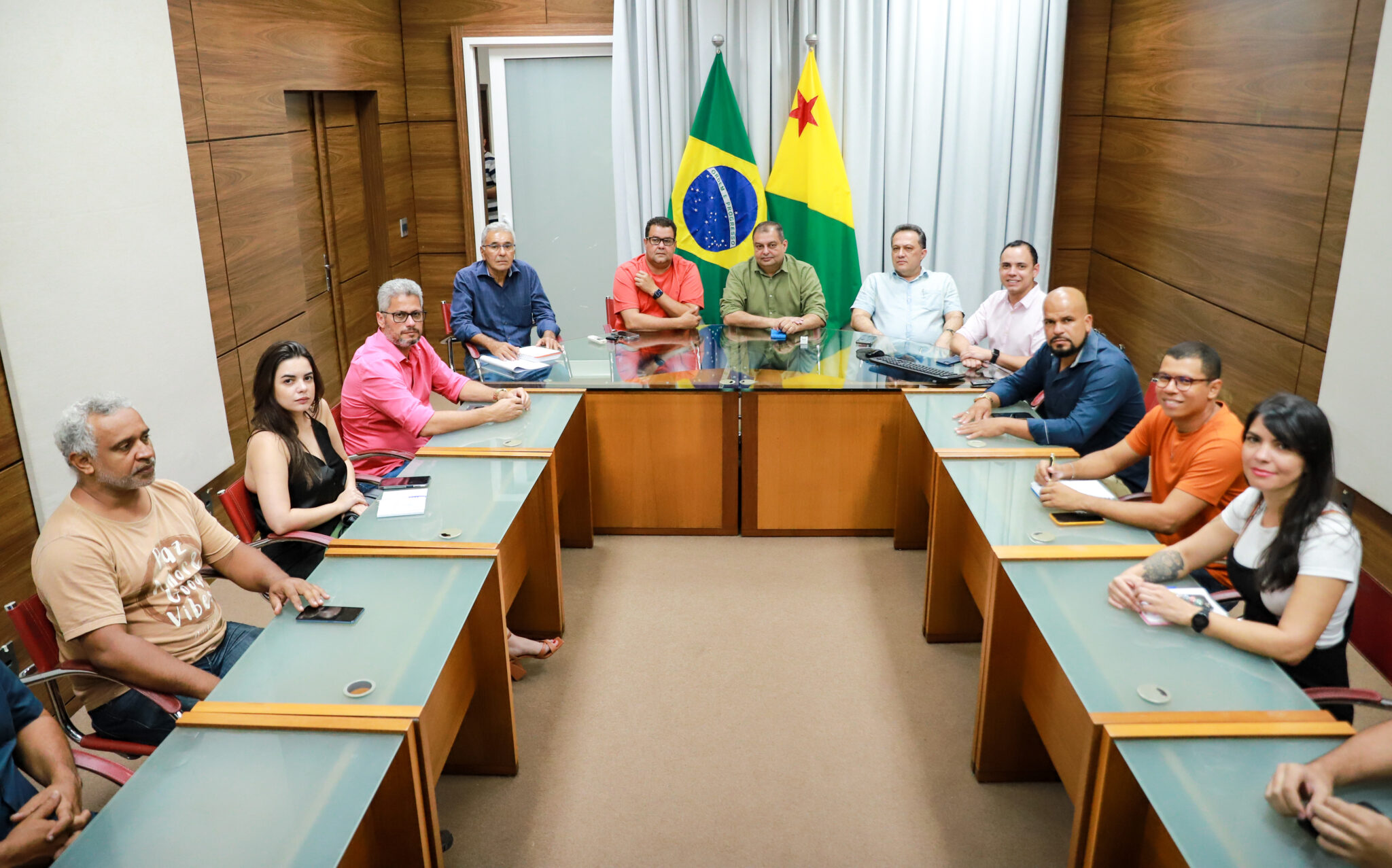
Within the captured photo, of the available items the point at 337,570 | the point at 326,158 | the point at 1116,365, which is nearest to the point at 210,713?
the point at 337,570

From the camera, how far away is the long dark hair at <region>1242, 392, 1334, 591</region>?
2033 millimetres

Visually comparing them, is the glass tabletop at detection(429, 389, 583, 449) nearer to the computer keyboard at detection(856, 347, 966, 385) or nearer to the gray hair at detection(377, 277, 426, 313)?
the gray hair at detection(377, 277, 426, 313)

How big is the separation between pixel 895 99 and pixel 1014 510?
391 centimetres

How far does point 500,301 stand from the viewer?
504 cm

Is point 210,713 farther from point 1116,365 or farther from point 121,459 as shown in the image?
point 1116,365

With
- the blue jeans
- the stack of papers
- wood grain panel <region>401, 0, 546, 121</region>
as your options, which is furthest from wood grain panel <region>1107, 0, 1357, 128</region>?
the blue jeans

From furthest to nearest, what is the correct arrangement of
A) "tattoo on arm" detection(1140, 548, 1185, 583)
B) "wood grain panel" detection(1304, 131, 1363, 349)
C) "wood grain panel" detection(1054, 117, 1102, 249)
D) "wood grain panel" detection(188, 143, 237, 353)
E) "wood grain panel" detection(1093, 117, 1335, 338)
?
"wood grain panel" detection(1054, 117, 1102, 249) → "wood grain panel" detection(188, 143, 237, 353) → "wood grain panel" detection(1093, 117, 1335, 338) → "wood grain panel" detection(1304, 131, 1363, 349) → "tattoo on arm" detection(1140, 548, 1185, 583)

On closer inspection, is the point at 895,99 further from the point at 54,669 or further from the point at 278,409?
the point at 54,669

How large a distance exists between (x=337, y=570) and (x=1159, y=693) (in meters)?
1.91

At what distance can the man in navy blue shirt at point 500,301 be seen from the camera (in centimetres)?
486

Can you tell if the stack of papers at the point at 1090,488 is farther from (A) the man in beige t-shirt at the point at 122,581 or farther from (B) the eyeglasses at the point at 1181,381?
(A) the man in beige t-shirt at the point at 122,581

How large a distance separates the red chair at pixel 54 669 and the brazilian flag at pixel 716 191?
4330 millimetres

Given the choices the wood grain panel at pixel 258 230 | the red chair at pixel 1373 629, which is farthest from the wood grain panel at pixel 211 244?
the red chair at pixel 1373 629

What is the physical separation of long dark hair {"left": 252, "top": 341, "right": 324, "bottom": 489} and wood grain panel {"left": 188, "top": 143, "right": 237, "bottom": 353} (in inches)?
52.6
